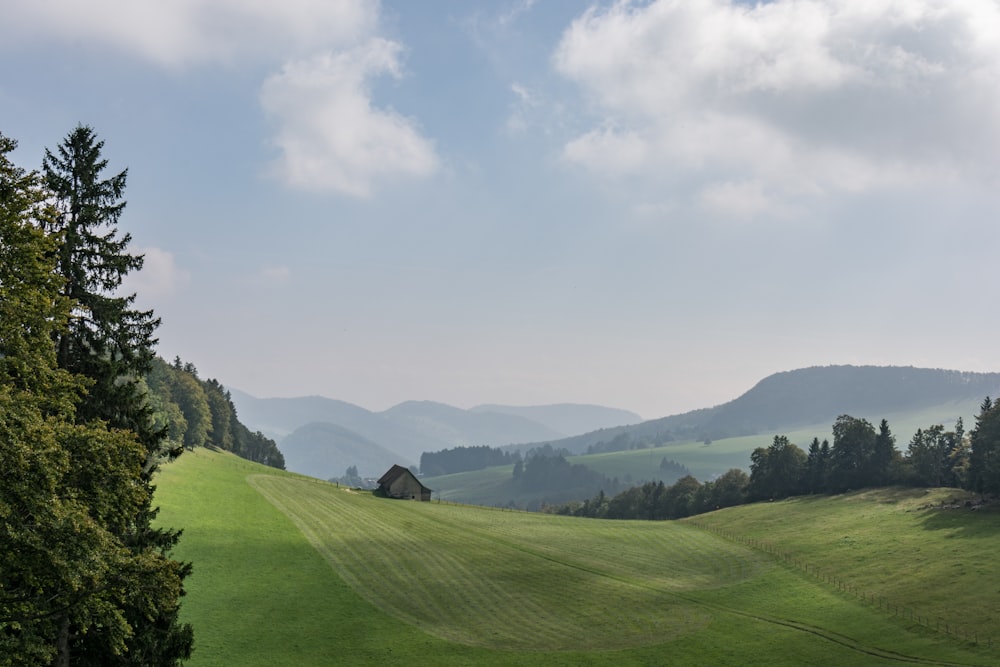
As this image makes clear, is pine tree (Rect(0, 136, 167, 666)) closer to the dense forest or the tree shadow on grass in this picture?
the tree shadow on grass

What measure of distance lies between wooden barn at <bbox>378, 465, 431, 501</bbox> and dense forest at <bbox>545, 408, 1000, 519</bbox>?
66.4 metres

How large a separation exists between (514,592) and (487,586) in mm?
2961

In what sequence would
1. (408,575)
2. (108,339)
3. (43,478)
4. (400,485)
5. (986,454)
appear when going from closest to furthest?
(43,478), (108,339), (408,575), (986,454), (400,485)

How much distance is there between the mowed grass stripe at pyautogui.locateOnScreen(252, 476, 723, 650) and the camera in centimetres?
5678

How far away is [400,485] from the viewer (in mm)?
138875

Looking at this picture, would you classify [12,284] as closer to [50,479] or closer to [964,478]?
[50,479]

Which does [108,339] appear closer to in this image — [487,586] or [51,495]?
[51,495]

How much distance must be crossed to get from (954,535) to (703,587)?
37529mm

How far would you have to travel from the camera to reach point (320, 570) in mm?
68250

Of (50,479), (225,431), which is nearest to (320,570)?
(50,479)

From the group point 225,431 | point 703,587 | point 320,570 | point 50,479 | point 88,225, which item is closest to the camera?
point 50,479

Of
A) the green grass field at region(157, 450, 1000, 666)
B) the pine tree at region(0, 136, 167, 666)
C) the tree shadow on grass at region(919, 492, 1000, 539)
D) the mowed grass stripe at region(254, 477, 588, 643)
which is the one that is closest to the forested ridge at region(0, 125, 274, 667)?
the pine tree at region(0, 136, 167, 666)

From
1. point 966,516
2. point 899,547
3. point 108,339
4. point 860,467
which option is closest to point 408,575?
point 108,339

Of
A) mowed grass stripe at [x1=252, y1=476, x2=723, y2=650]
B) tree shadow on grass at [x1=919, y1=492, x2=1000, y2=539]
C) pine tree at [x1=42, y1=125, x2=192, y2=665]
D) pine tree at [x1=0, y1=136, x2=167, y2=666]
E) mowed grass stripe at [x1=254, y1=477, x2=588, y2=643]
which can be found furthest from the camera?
tree shadow on grass at [x1=919, y1=492, x2=1000, y2=539]
